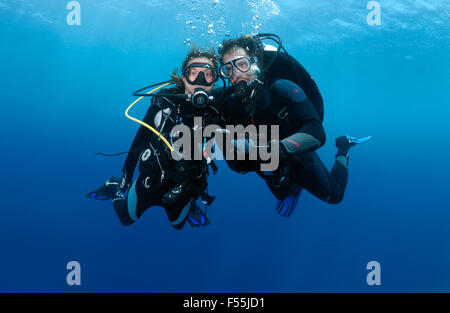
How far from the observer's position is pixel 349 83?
30.8m

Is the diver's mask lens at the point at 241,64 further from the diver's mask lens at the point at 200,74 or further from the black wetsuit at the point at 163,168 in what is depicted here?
the black wetsuit at the point at 163,168

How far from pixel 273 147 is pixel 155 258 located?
905 centimetres

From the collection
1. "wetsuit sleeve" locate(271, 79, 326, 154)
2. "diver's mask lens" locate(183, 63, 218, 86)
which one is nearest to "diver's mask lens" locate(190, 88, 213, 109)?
"diver's mask lens" locate(183, 63, 218, 86)

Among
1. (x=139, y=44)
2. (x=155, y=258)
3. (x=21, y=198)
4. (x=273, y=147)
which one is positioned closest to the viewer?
(x=273, y=147)

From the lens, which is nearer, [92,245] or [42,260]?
[42,260]

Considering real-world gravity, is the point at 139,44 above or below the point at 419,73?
above

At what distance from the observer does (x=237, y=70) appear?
10.5ft

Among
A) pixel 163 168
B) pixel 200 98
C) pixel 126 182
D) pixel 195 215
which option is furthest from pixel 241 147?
pixel 126 182

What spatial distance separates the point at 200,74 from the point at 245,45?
0.75 m

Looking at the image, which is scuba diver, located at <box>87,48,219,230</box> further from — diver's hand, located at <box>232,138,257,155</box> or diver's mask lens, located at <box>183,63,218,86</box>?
diver's hand, located at <box>232,138,257,155</box>
